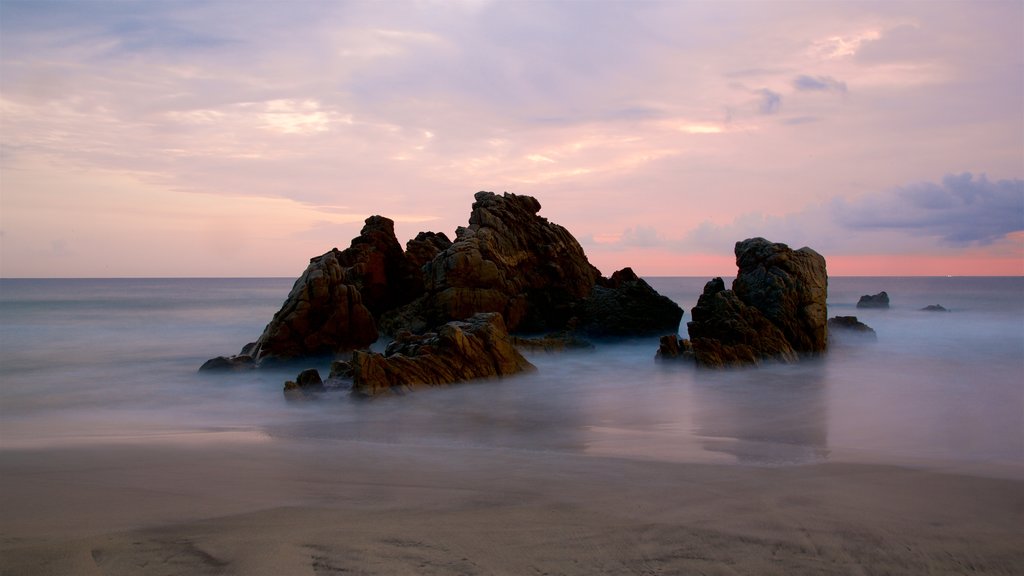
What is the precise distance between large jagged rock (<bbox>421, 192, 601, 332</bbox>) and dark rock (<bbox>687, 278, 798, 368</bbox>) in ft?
21.0

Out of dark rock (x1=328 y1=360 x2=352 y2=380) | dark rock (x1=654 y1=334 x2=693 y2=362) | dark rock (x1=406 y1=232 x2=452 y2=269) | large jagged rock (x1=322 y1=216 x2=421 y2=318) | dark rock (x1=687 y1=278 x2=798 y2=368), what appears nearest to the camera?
dark rock (x1=328 y1=360 x2=352 y2=380)

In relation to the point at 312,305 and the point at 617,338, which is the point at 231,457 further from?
the point at 617,338

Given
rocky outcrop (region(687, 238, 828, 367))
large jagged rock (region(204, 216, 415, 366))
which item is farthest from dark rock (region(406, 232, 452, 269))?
rocky outcrop (region(687, 238, 828, 367))

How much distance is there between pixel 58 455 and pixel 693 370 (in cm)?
1248

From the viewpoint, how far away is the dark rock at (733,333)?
54.1ft

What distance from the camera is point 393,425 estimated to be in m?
10.6

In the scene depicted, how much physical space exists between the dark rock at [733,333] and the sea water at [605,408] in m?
0.54

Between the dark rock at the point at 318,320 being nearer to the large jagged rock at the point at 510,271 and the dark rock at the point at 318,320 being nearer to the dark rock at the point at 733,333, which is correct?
the large jagged rock at the point at 510,271

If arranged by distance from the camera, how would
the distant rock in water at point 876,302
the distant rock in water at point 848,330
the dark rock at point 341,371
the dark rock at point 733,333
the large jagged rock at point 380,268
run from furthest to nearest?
the distant rock in water at point 876,302 < the large jagged rock at point 380,268 < the distant rock in water at point 848,330 < the dark rock at point 733,333 < the dark rock at point 341,371

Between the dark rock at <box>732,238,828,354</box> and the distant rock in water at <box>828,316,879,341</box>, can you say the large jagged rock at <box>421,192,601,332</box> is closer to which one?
the dark rock at <box>732,238,828,354</box>

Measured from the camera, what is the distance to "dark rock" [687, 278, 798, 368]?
54.1 feet

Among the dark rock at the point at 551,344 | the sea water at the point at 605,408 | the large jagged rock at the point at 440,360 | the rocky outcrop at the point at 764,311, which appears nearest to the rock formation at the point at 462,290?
the sea water at the point at 605,408

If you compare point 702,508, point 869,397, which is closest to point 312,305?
point 869,397

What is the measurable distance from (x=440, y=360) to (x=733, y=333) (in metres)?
7.41
